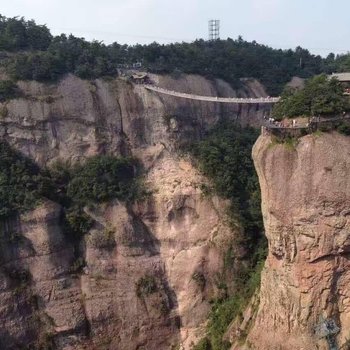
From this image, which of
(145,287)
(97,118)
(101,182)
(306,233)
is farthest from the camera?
(97,118)

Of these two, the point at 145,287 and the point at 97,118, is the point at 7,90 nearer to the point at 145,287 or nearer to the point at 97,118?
the point at 97,118

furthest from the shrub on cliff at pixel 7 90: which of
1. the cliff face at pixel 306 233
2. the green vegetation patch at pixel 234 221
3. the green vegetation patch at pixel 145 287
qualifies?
the cliff face at pixel 306 233

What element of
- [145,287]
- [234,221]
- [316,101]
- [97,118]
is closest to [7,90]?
[97,118]

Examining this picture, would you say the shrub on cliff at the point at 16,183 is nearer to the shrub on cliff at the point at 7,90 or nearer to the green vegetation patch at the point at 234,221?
the shrub on cliff at the point at 7,90

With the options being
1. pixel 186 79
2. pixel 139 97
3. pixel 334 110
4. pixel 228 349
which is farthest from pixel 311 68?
pixel 228 349

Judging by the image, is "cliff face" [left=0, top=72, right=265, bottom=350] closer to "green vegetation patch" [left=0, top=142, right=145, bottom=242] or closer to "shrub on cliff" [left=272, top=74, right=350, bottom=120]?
"green vegetation patch" [left=0, top=142, right=145, bottom=242]

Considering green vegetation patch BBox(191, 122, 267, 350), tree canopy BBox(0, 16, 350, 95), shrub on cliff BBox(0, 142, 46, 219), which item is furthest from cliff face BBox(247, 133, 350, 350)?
tree canopy BBox(0, 16, 350, 95)
